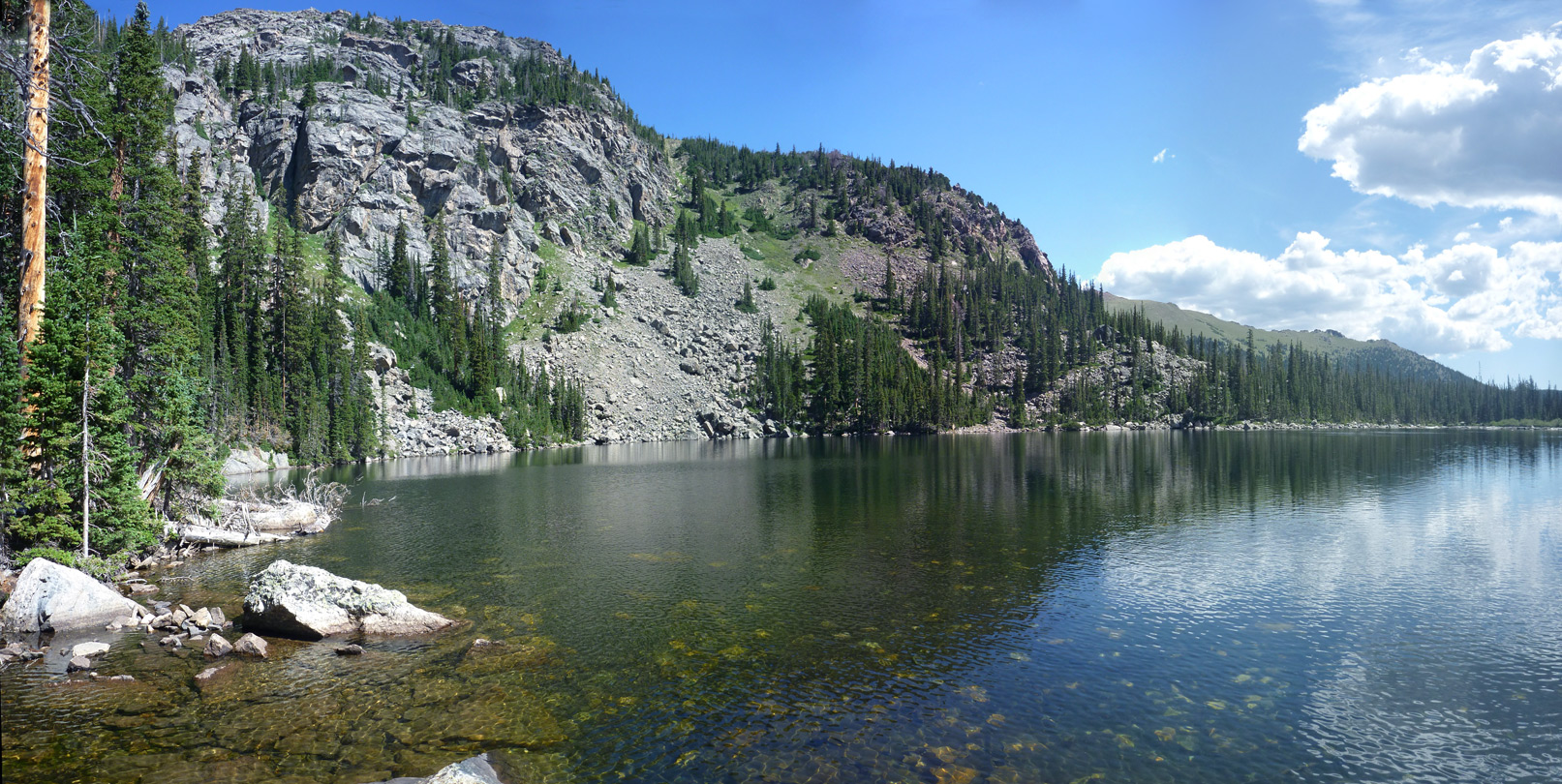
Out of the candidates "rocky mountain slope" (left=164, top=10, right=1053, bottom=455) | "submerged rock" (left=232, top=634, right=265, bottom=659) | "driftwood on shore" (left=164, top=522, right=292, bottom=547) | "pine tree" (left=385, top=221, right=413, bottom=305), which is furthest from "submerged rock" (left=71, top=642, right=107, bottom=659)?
"pine tree" (left=385, top=221, right=413, bottom=305)

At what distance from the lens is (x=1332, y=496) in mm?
54219

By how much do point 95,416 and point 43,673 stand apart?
11.5 metres

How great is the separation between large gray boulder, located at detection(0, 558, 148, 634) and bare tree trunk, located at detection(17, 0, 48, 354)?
7751 mm

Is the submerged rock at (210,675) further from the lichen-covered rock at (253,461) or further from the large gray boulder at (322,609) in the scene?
the lichen-covered rock at (253,461)

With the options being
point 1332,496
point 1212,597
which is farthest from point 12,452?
point 1332,496

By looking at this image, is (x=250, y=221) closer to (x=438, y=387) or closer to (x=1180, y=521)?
(x=438, y=387)

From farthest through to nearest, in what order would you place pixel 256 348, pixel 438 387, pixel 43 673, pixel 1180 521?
pixel 438 387, pixel 256 348, pixel 1180 521, pixel 43 673

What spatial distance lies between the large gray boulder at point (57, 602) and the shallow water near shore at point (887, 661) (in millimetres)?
2308

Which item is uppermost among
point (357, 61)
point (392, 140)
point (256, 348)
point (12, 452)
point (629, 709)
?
point (357, 61)

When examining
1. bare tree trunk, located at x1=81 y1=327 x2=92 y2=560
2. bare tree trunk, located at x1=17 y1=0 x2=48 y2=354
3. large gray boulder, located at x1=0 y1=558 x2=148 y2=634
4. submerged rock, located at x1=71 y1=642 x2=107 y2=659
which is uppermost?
bare tree trunk, located at x1=17 y1=0 x2=48 y2=354

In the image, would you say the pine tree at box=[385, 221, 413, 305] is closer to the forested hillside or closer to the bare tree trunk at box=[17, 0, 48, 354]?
the forested hillside

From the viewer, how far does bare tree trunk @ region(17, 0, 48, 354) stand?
69.3 feet

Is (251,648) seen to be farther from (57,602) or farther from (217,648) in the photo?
(57,602)

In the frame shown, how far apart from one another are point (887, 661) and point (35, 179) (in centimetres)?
3204
